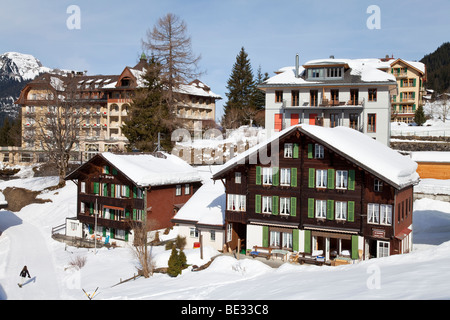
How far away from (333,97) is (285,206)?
2349 centimetres

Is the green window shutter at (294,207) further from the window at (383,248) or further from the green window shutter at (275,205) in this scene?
the window at (383,248)

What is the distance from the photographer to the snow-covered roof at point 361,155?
26.6 m

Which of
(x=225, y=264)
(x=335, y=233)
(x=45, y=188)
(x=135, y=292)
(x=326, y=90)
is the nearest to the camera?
(x=135, y=292)

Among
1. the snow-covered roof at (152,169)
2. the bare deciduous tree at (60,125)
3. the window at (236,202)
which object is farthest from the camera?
the bare deciduous tree at (60,125)

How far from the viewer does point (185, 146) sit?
55.9m

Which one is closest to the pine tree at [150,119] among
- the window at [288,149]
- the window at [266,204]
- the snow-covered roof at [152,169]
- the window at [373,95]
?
the snow-covered roof at [152,169]

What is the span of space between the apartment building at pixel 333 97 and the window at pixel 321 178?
20545mm

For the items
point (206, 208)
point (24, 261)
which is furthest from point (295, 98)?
point (24, 261)

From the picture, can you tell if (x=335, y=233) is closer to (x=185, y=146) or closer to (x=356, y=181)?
(x=356, y=181)
